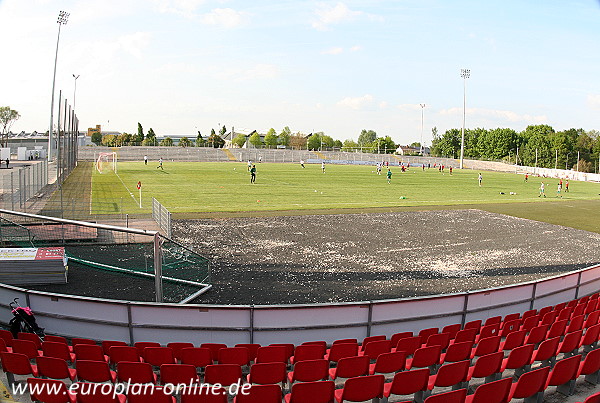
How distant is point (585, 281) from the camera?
14.3m

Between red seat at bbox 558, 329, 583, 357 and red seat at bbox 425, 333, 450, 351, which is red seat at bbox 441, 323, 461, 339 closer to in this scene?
red seat at bbox 425, 333, 450, 351

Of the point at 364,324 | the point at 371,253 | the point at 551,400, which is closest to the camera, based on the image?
the point at 551,400

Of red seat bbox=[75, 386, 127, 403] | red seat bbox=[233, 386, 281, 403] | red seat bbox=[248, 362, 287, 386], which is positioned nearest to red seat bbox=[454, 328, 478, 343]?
red seat bbox=[248, 362, 287, 386]

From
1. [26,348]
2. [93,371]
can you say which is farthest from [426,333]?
[26,348]

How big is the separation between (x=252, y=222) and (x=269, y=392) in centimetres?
2307

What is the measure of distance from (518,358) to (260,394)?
4.42m

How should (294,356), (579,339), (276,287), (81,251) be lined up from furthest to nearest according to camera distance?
(81,251)
(276,287)
(579,339)
(294,356)

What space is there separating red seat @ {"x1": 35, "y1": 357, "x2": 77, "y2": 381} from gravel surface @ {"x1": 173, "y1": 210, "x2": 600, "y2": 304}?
777cm

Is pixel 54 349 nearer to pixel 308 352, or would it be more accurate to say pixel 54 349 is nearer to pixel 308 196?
pixel 308 352

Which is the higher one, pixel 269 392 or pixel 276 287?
pixel 269 392

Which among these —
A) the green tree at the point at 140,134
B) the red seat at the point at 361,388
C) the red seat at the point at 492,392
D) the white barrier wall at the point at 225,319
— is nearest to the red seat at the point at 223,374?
the red seat at the point at 361,388

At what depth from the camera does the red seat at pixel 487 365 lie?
7.76 m

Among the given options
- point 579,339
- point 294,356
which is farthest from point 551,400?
point 294,356

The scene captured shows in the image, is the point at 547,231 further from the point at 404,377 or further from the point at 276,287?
the point at 404,377
